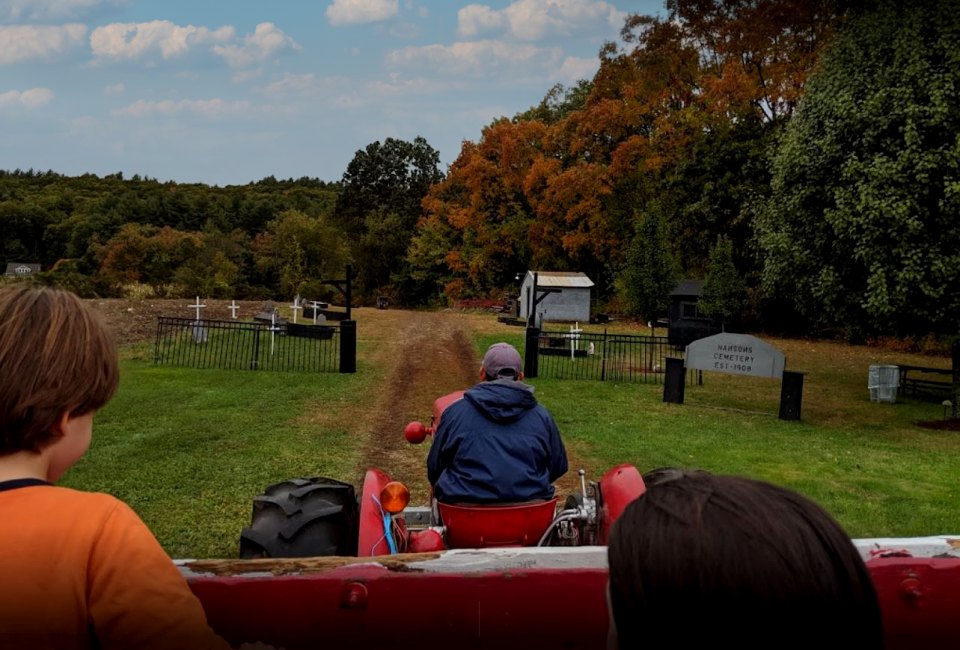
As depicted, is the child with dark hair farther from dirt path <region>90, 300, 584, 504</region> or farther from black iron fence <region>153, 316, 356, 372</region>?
black iron fence <region>153, 316, 356, 372</region>

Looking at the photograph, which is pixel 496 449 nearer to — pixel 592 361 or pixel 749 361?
pixel 749 361

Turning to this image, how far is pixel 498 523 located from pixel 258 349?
16857 millimetres

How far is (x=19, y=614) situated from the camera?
1.21 meters

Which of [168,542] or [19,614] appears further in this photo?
[168,542]

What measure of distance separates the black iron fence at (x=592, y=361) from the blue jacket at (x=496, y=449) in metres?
12.7

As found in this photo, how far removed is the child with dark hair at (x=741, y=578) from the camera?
2.72 feet

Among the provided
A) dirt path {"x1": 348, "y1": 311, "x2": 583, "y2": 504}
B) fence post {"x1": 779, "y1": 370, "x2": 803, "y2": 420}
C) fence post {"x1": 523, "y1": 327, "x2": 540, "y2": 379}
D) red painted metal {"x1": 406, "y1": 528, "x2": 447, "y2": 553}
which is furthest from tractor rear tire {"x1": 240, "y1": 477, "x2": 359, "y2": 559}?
fence post {"x1": 523, "y1": 327, "x2": 540, "y2": 379}

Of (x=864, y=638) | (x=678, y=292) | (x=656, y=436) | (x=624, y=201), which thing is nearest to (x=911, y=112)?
(x=656, y=436)

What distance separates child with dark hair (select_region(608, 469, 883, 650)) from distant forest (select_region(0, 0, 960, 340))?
12.4 m

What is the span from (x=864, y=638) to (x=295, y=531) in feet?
10.2

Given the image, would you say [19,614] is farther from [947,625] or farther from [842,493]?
[842,493]

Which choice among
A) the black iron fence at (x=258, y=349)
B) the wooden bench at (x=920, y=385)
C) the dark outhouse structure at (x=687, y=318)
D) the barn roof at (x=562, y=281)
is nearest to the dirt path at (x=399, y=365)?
the black iron fence at (x=258, y=349)

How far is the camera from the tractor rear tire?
11.5ft

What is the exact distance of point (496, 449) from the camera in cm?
349
